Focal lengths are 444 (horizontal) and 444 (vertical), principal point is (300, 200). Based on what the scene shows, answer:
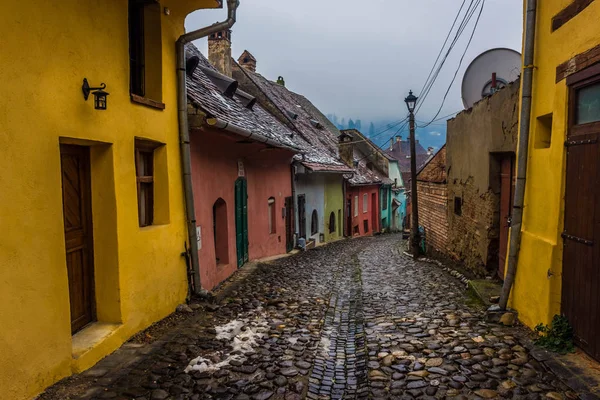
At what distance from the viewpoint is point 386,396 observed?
384 cm

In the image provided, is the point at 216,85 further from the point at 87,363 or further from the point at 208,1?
the point at 87,363

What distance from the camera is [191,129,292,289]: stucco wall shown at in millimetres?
7414

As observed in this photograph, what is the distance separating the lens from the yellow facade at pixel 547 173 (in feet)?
14.6

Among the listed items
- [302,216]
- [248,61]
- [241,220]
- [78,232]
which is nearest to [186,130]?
[78,232]

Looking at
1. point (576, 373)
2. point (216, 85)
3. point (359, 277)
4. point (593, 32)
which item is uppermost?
point (216, 85)

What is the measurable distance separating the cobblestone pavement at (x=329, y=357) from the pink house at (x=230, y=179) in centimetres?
168

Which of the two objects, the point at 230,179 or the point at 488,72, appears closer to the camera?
the point at 488,72

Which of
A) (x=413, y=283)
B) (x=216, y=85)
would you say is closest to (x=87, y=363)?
(x=413, y=283)

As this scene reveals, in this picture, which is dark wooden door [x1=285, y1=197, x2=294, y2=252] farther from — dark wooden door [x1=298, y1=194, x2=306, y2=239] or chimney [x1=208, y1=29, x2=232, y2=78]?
chimney [x1=208, y1=29, x2=232, y2=78]

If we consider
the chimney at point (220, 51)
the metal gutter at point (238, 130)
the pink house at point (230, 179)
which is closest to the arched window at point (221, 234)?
the pink house at point (230, 179)

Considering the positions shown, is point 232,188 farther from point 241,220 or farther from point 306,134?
point 306,134

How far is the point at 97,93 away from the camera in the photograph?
4270 millimetres

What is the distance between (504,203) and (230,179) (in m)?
5.20

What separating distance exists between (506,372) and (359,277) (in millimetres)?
5977
